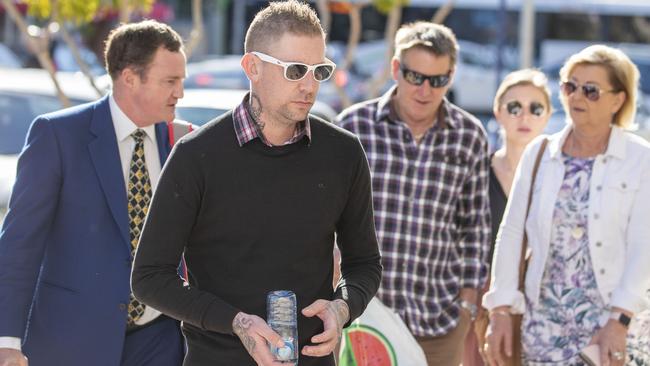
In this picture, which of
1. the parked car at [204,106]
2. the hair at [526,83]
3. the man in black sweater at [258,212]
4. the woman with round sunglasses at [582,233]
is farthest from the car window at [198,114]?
the man in black sweater at [258,212]

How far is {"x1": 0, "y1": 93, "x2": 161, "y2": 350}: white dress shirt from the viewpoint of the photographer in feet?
14.1

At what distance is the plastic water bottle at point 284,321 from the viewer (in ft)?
10.3

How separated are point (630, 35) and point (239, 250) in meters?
29.9

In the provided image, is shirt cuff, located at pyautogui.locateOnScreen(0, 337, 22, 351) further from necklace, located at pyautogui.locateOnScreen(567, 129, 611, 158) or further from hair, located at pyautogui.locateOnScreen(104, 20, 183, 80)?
necklace, located at pyautogui.locateOnScreen(567, 129, 611, 158)

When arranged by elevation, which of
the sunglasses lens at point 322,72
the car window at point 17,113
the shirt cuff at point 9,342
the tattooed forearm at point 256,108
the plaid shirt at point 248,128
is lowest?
the shirt cuff at point 9,342

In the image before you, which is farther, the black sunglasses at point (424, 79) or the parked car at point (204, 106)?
the parked car at point (204, 106)

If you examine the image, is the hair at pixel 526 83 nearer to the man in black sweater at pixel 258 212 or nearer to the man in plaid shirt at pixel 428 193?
the man in plaid shirt at pixel 428 193

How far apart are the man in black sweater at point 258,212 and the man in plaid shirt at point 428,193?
181 cm

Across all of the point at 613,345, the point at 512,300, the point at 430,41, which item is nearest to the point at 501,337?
the point at 512,300

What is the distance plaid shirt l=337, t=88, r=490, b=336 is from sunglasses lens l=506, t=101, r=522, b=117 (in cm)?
99

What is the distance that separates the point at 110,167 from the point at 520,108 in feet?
9.60

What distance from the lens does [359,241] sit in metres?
3.61

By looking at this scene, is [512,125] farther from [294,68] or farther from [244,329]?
[244,329]

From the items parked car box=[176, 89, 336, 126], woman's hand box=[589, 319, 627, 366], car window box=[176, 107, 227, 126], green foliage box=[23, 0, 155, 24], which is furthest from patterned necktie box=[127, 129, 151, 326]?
green foliage box=[23, 0, 155, 24]
